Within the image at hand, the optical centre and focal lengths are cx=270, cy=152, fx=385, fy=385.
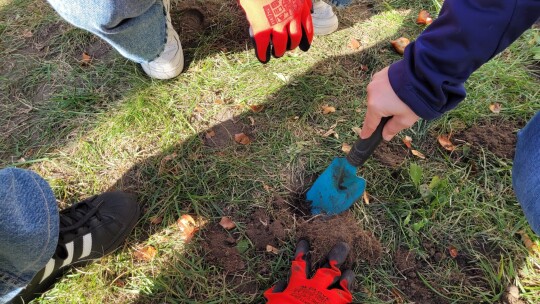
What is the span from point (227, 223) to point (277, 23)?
0.90 metres

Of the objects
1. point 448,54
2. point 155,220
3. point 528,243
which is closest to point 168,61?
point 155,220

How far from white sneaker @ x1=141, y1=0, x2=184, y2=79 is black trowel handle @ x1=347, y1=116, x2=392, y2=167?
3.49ft

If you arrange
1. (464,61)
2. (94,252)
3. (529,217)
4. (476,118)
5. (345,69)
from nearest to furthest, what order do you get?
(464,61) < (529,217) < (94,252) < (476,118) < (345,69)

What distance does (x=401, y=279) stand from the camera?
1.58 meters

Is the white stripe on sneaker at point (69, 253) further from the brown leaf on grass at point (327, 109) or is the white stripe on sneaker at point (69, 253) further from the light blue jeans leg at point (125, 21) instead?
the brown leaf on grass at point (327, 109)

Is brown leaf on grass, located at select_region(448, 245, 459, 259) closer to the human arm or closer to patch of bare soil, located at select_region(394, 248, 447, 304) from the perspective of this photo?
patch of bare soil, located at select_region(394, 248, 447, 304)

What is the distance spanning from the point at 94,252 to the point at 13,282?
15.6 inches

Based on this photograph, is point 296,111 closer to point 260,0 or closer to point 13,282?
point 260,0

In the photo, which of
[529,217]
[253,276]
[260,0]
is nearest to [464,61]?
[529,217]

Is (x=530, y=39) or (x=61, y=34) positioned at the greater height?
(x=61, y=34)

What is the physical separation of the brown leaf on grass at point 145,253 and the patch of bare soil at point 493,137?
152 centimetres

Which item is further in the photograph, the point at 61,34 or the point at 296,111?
the point at 61,34

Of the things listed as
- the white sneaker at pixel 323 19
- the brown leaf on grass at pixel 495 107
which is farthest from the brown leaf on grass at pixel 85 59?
the brown leaf on grass at pixel 495 107

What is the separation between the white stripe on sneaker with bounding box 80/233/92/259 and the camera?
152 centimetres
